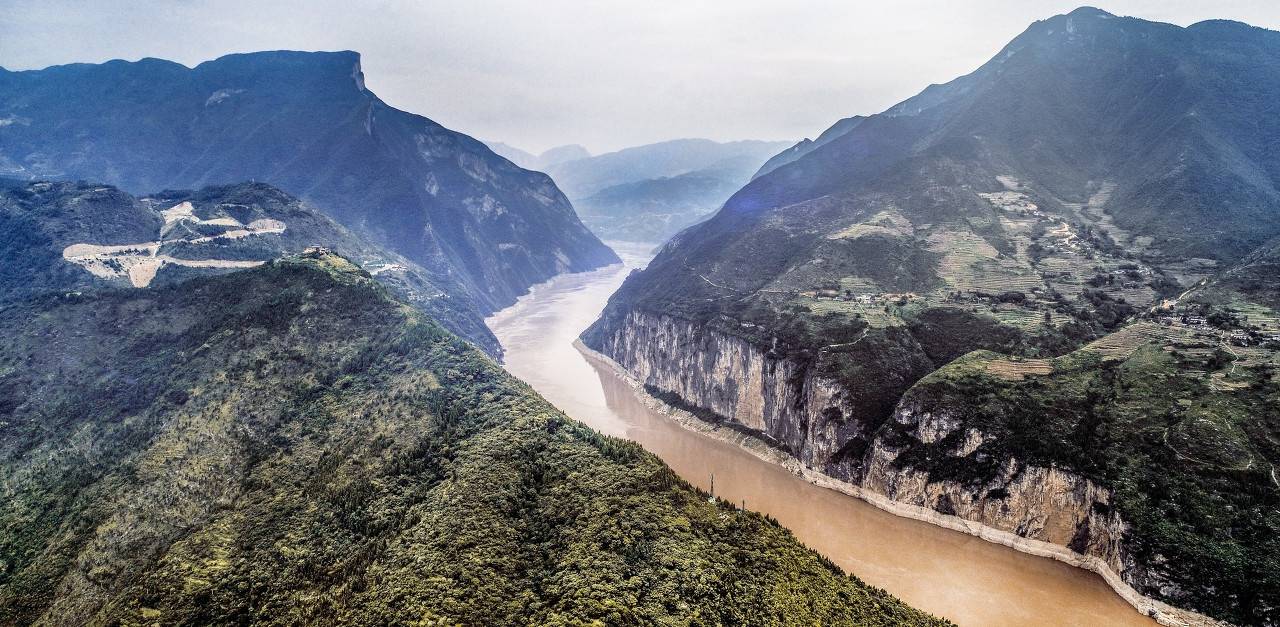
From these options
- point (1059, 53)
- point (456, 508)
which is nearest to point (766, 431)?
point (456, 508)

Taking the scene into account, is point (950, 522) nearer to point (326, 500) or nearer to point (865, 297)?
point (865, 297)

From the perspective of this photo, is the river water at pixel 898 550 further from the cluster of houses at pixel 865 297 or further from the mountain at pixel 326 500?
the cluster of houses at pixel 865 297

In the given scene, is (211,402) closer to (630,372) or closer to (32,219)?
(630,372)

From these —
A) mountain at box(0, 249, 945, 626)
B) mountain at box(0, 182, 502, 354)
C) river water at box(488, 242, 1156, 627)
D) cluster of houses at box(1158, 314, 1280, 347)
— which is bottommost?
river water at box(488, 242, 1156, 627)

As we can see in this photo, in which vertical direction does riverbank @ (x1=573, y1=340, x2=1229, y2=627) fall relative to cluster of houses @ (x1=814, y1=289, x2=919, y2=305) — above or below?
below

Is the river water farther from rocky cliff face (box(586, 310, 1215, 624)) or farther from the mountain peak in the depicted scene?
the mountain peak

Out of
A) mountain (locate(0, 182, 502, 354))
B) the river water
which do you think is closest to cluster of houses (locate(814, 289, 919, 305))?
the river water

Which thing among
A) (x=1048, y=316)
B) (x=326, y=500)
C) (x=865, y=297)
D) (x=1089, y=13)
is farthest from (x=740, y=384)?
(x=1089, y=13)
